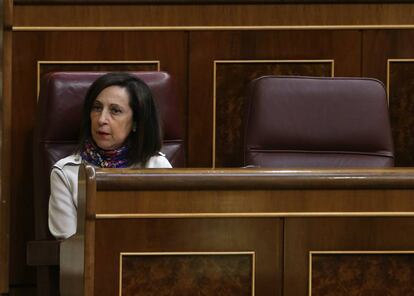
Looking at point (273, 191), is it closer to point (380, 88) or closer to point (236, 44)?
point (380, 88)

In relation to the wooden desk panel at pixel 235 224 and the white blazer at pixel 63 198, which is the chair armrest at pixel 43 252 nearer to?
the white blazer at pixel 63 198

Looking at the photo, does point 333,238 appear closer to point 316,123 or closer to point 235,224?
point 235,224

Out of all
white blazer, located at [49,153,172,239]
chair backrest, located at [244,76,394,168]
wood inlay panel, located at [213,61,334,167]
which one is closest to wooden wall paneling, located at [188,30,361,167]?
wood inlay panel, located at [213,61,334,167]

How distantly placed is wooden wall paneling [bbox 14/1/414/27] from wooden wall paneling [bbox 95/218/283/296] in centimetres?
56

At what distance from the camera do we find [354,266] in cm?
90

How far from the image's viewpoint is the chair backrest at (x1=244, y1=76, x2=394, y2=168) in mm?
1245

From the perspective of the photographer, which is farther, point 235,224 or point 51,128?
point 51,128

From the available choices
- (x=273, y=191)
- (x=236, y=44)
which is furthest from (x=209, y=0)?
(x=273, y=191)

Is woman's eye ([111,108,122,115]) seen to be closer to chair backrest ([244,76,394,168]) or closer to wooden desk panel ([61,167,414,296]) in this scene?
chair backrest ([244,76,394,168])

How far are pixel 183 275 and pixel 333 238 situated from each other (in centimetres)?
13

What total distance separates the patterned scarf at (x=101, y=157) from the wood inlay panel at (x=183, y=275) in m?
0.33

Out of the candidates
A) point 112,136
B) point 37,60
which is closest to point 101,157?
point 112,136

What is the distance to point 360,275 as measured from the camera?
90 cm

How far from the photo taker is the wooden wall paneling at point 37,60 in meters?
1.36
